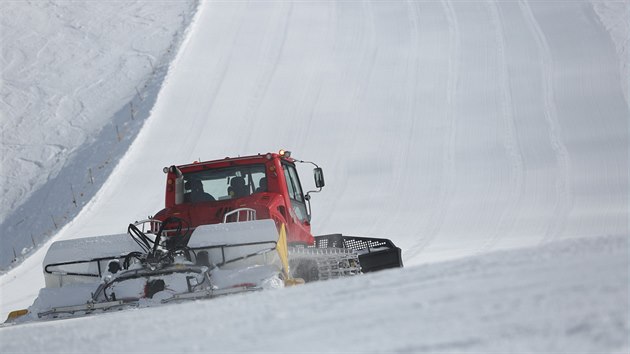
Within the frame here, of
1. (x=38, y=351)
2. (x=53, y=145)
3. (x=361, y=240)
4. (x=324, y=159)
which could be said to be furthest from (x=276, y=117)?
(x=38, y=351)

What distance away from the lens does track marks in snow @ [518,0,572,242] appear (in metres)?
14.4

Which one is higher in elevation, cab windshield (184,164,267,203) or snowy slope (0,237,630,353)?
cab windshield (184,164,267,203)

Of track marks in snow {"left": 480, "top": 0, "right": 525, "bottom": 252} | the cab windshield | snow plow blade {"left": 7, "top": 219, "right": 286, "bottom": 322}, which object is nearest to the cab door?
the cab windshield

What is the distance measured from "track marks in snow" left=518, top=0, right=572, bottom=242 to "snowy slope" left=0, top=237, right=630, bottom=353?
10230 mm

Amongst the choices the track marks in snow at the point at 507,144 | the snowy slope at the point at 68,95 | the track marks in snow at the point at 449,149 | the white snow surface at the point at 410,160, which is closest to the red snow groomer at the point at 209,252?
the white snow surface at the point at 410,160

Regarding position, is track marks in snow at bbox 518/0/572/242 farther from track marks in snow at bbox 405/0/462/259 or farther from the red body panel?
the red body panel

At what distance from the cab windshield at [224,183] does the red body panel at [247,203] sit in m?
0.04

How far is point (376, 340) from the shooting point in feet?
8.25

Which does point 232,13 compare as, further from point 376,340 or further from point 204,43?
point 376,340

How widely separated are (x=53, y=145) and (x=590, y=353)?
65.7 feet

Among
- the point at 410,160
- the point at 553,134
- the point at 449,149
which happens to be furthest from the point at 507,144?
the point at 410,160

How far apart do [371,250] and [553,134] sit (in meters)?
9.60

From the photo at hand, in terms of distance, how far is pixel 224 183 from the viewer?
9.84 metres

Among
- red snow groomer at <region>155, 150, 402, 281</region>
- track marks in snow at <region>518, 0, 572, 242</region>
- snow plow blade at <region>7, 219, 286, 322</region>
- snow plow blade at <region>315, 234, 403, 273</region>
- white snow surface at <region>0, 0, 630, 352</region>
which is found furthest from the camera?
track marks in snow at <region>518, 0, 572, 242</region>
